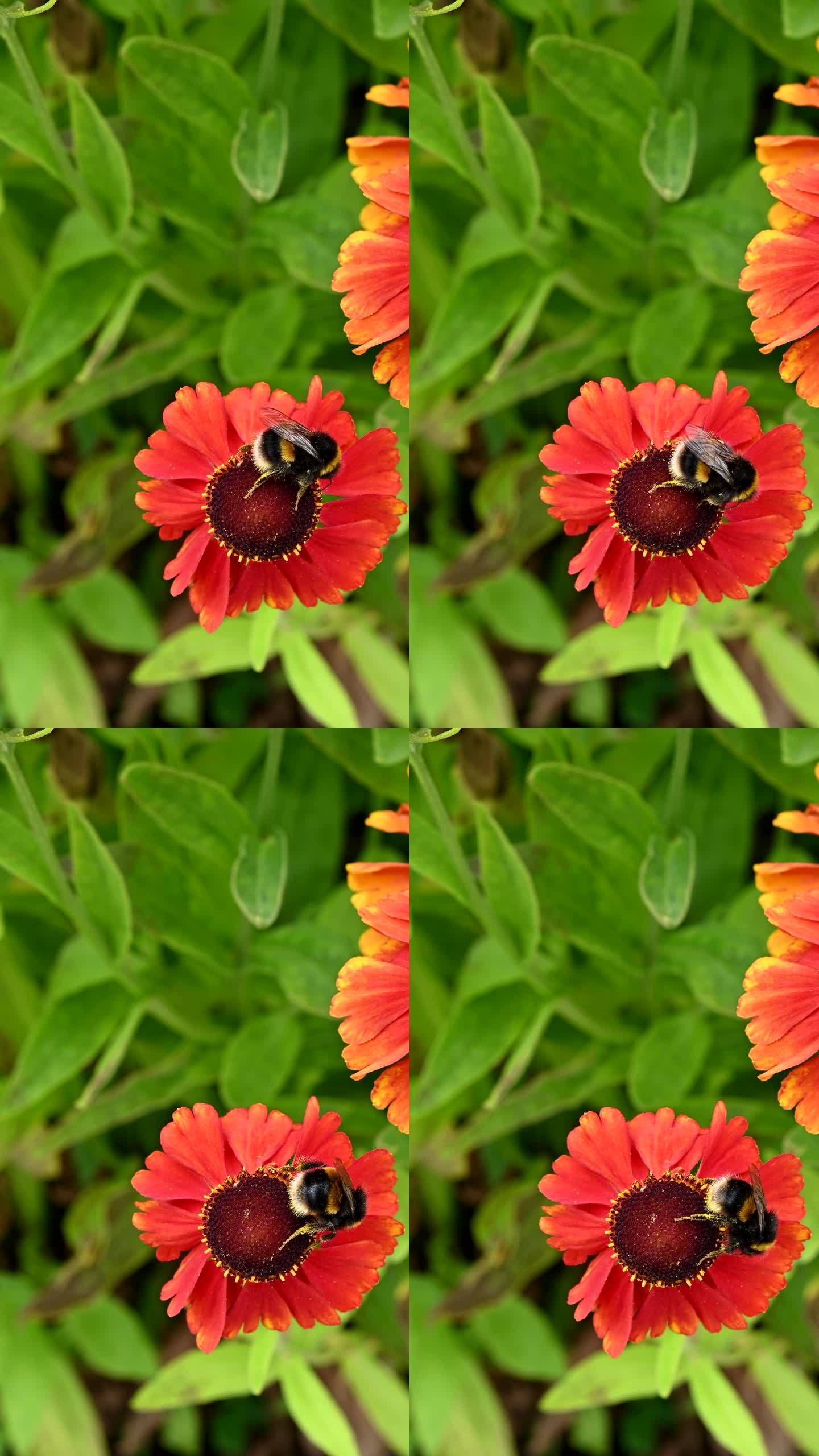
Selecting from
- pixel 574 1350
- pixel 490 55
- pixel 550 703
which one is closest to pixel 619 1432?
pixel 574 1350

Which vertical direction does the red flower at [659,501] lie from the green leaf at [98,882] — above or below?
above

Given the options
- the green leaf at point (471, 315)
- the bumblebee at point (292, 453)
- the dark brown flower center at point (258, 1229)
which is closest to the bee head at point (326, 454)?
the bumblebee at point (292, 453)

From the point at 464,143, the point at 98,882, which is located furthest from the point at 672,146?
the point at 98,882

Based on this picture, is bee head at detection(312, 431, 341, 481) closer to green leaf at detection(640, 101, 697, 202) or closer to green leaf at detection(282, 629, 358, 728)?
green leaf at detection(282, 629, 358, 728)

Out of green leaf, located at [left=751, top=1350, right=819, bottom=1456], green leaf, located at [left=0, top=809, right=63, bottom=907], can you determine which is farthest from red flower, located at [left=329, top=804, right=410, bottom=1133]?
green leaf, located at [left=751, top=1350, right=819, bottom=1456]

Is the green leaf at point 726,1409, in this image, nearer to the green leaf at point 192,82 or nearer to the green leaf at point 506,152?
the green leaf at point 506,152

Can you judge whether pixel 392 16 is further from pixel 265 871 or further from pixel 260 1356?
pixel 260 1356
